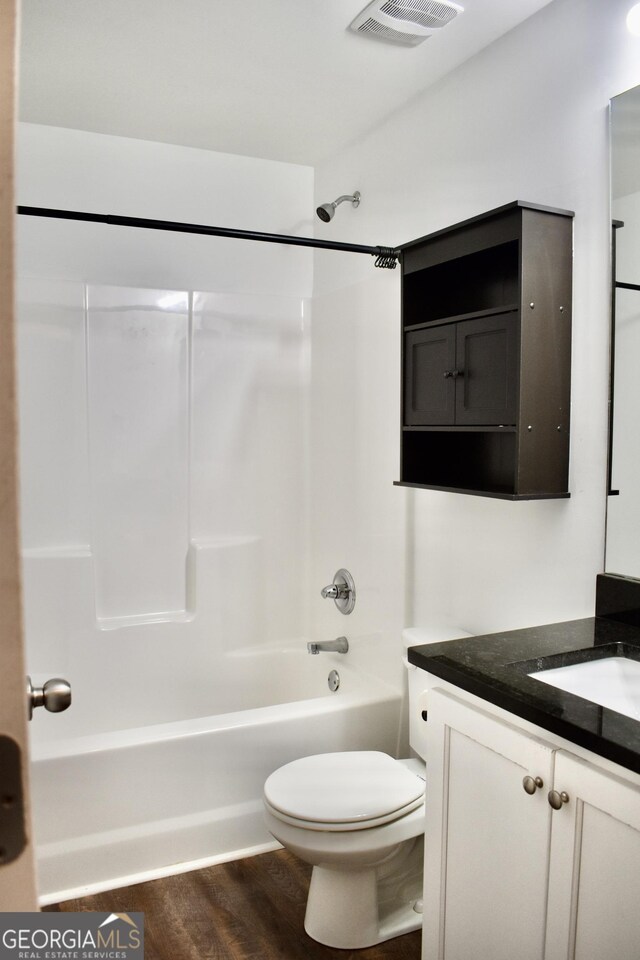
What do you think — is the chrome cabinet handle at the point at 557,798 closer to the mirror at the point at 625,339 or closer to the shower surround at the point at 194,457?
the mirror at the point at 625,339

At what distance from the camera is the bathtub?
2.13m

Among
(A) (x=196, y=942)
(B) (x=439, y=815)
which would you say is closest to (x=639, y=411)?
(B) (x=439, y=815)

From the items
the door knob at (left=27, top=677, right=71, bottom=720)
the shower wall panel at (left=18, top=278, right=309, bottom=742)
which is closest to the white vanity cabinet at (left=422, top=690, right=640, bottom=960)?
the door knob at (left=27, top=677, right=71, bottom=720)

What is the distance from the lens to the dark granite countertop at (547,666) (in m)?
1.19

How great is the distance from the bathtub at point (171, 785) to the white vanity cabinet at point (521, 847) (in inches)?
33.0

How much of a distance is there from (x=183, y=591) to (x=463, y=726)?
6.02 feet

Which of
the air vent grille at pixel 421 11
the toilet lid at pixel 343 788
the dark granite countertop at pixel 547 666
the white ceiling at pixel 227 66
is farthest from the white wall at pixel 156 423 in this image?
the dark granite countertop at pixel 547 666

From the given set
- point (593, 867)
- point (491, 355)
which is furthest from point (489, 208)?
point (593, 867)

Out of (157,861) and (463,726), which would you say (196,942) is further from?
(463,726)

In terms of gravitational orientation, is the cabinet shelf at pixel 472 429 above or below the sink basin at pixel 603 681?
above

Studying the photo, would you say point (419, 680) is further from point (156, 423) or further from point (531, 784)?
point (156, 423)

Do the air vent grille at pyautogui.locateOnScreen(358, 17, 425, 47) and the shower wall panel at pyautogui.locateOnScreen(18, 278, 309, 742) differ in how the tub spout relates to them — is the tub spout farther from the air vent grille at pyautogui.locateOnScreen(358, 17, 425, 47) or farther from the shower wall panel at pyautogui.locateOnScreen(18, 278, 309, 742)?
the air vent grille at pyautogui.locateOnScreen(358, 17, 425, 47)

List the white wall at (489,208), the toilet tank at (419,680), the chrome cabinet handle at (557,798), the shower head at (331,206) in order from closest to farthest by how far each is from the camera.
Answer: the chrome cabinet handle at (557,798), the white wall at (489,208), the toilet tank at (419,680), the shower head at (331,206)

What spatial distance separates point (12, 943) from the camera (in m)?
0.76
